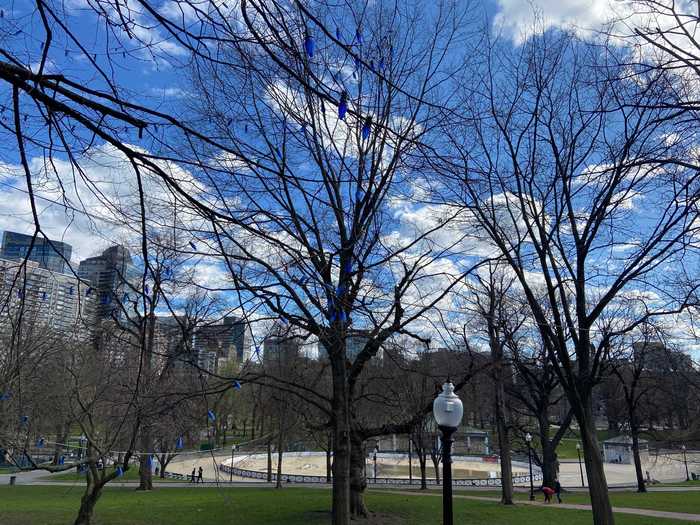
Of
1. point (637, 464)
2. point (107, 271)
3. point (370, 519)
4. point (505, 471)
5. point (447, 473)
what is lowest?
point (370, 519)

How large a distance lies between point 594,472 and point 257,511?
10.8 meters

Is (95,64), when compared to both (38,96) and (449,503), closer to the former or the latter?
(38,96)

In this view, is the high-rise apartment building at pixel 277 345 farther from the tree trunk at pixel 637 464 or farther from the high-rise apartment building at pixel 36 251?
the tree trunk at pixel 637 464

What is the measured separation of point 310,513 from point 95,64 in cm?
1584

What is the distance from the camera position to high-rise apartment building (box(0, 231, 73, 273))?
9.39ft

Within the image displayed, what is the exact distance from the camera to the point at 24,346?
12812 mm

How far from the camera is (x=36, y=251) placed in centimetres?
292

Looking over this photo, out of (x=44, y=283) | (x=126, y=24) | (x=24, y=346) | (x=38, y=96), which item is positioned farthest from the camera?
(x=24, y=346)

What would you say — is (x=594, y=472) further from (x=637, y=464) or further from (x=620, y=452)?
(x=620, y=452)

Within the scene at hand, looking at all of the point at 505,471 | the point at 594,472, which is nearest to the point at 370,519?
the point at 594,472

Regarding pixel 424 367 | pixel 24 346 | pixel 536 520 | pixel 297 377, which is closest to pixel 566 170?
pixel 424 367

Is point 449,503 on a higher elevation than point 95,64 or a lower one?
lower

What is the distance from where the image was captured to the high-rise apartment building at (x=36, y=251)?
286cm

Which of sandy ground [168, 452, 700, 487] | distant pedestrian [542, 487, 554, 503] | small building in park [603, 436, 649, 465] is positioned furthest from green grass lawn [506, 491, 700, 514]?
small building in park [603, 436, 649, 465]
